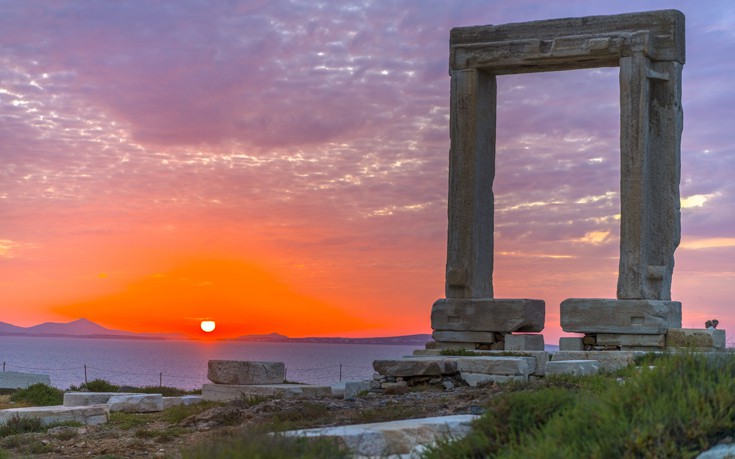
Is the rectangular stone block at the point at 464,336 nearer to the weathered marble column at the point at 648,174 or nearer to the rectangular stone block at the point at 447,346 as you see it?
the rectangular stone block at the point at 447,346

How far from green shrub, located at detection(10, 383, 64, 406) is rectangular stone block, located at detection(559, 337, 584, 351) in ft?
33.3

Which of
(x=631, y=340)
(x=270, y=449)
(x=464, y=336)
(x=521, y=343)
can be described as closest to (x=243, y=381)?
(x=464, y=336)

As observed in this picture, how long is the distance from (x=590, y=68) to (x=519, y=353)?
682 cm

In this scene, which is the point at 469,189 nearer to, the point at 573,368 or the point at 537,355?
the point at 537,355

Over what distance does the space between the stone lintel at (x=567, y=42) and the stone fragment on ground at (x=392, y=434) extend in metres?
12.1

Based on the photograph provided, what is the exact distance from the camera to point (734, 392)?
6867mm

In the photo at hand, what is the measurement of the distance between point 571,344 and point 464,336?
212cm

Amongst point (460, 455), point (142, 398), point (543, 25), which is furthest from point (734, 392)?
point (543, 25)

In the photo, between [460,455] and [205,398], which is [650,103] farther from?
[460,455]

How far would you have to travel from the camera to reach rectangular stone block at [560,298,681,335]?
18.3m

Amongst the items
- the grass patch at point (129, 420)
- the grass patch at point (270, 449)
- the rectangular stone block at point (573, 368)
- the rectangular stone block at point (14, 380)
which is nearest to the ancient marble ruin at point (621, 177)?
the rectangular stone block at point (573, 368)

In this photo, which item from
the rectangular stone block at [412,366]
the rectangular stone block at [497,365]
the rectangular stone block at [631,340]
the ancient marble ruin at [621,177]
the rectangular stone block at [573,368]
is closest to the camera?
the rectangular stone block at [497,365]

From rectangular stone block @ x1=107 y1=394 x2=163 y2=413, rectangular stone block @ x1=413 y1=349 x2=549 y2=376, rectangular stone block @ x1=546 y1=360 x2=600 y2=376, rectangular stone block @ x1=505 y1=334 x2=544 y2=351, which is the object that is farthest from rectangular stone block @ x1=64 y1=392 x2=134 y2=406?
rectangular stone block @ x1=546 y1=360 x2=600 y2=376

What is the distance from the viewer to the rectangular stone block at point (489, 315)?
62.0 feet
